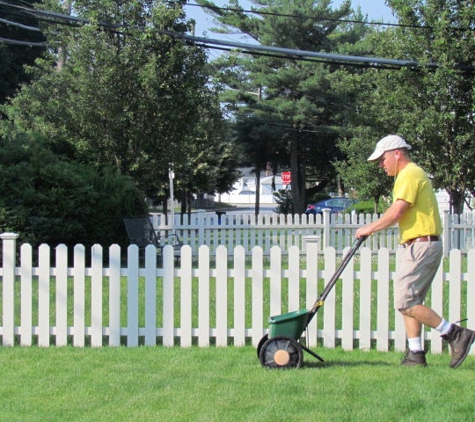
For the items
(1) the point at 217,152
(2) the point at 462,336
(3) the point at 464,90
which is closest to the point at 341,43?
(1) the point at 217,152

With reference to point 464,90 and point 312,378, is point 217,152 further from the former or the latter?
point 312,378

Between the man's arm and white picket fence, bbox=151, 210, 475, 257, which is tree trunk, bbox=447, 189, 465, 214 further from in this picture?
the man's arm

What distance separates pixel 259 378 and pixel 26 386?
164 cm

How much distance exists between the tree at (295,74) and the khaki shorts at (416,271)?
27090mm

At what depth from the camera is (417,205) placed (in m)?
5.07

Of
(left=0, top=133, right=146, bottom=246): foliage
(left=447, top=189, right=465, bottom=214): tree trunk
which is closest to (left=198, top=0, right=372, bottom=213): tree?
(left=447, top=189, right=465, bottom=214): tree trunk

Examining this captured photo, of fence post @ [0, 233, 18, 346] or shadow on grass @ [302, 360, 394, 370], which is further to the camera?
fence post @ [0, 233, 18, 346]

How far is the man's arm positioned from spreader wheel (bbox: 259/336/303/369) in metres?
0.98

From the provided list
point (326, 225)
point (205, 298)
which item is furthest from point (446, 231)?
point (205, 298)

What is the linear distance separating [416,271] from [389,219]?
0.44 m

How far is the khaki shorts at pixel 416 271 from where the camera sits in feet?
16.4

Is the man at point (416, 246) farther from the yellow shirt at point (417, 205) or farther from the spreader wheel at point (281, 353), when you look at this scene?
the spreader wheel at point (281, 353)

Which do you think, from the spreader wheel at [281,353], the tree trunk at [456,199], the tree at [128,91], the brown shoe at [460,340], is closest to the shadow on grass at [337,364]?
the spreader wheel at [281,353]

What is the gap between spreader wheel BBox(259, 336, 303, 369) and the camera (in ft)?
16.8
